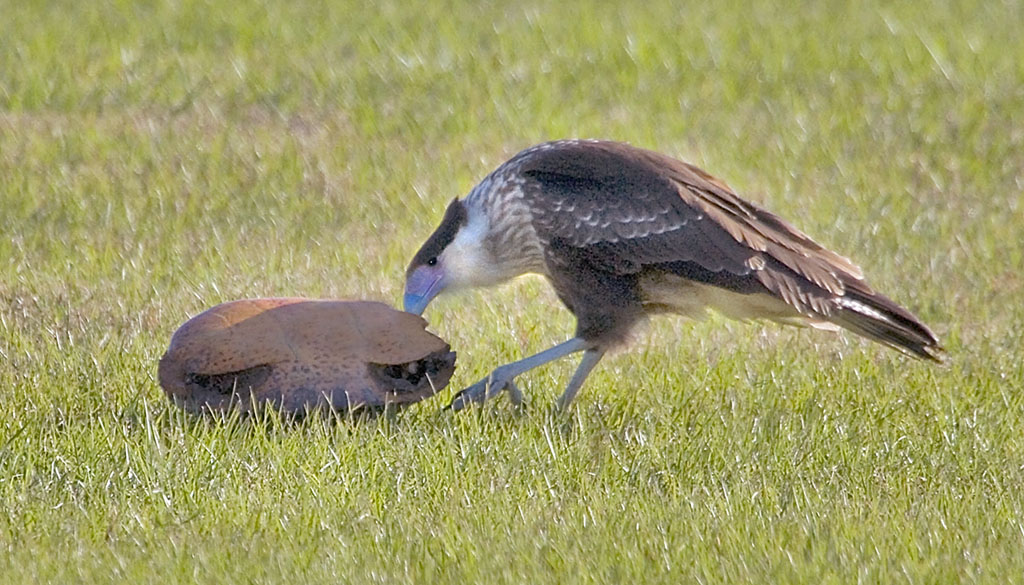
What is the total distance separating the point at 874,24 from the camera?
44.1 feet

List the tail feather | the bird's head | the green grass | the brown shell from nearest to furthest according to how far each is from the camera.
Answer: the green grass → the brown shell → the tail feather → the bird's head

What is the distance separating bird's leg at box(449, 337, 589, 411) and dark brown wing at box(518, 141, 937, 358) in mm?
333

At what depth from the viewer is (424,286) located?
22.0 ft

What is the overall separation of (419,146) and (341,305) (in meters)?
4.48

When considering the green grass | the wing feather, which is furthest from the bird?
the green grass

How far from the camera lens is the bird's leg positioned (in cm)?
630

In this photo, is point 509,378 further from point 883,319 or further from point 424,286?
point 883,319

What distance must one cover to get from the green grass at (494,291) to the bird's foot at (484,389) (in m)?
0.10

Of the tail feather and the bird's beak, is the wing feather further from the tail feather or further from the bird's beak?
the bird's beak

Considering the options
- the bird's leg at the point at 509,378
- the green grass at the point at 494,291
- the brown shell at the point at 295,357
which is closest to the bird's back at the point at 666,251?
the bird's leg at the point at 509,378

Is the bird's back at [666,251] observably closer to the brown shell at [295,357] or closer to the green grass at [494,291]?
the green grass at [494,291]

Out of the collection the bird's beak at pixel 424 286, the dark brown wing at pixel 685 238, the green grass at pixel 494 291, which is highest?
the dark brown wing at pixel 685 238

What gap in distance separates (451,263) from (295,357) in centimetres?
95

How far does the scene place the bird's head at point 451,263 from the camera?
21.8 ft
